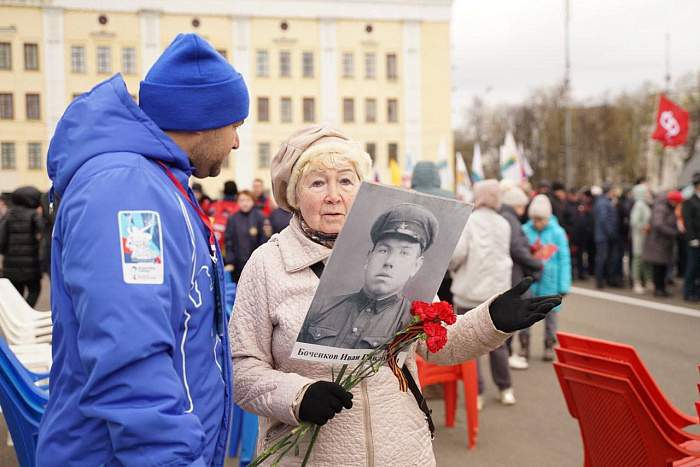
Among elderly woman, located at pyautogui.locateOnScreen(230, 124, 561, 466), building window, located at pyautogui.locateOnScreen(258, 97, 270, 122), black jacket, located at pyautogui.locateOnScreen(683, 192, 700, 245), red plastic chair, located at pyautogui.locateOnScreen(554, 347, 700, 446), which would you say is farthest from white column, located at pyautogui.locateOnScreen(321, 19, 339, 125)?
elderly woman, located at pyautogui.locateOnScreen(230, 124, 561, 466)


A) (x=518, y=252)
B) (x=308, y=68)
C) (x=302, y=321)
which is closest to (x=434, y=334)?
(x=302, y=321)

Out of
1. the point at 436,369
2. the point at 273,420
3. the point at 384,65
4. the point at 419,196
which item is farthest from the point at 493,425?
the point at 384,65

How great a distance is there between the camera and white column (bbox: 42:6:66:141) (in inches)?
1857

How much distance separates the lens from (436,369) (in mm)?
5492

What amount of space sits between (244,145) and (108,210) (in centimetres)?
4862

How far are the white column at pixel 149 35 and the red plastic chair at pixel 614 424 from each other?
4882cm

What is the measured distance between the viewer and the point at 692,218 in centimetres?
1213

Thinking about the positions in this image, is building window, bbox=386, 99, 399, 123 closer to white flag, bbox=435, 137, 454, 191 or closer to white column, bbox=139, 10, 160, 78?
white column, bbox=139, 10, 160, 78

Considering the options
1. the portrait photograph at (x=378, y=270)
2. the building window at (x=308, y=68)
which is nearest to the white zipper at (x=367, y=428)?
the portrait photograph at (x=378, y=270)

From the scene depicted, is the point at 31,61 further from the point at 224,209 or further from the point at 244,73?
the point at 224,209

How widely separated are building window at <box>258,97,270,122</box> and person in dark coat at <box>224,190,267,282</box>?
41202mm

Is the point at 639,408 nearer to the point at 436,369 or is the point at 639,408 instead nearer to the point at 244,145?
the point at 436,369

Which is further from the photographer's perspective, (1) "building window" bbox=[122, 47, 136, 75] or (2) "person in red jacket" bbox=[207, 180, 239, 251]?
(1) "building window" bbox=[122, 47, 136, 75]

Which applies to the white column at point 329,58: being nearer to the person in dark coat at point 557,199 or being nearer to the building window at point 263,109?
the building window at point 263,109
